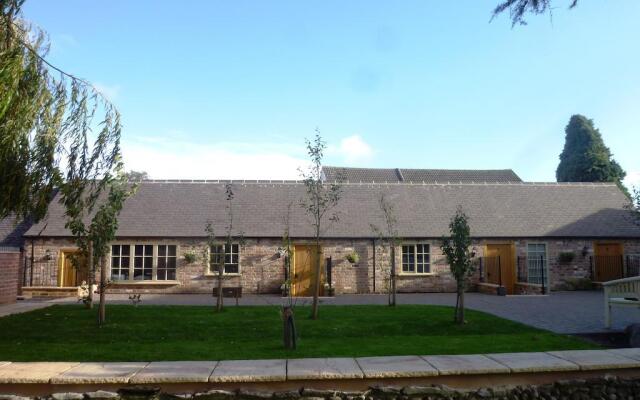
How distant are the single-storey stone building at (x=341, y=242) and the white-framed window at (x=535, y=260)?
4cm

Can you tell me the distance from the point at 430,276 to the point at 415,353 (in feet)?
42.6

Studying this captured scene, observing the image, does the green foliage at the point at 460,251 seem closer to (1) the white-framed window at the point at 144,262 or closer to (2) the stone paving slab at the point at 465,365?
(2) the stone paving slab at the point at 465,365

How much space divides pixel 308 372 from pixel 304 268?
45.7ft

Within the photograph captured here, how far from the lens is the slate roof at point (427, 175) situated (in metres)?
39.0

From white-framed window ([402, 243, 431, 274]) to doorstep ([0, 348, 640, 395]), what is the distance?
13.3m

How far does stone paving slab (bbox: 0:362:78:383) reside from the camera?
6.92m

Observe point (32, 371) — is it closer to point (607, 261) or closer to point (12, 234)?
point (12, 234)

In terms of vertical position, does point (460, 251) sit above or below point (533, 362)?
above

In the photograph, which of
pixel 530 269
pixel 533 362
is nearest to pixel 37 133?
pixel 533 362

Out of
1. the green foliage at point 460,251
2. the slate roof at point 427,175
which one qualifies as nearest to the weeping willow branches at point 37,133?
the green foliage at point 460,251

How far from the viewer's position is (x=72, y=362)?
26.3ft

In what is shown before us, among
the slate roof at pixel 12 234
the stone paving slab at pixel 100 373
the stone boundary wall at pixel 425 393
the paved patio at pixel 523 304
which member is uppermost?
the slate roof at pixel 12 234

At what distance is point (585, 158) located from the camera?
38094mm

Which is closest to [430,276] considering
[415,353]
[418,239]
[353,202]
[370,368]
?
[418,239]
